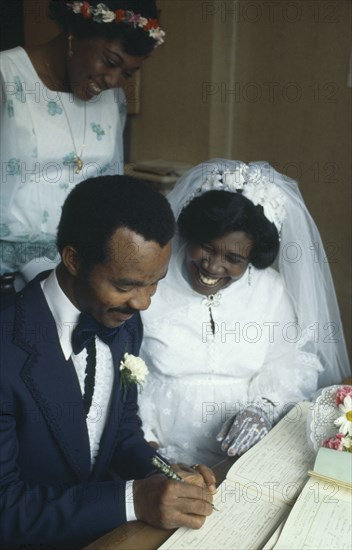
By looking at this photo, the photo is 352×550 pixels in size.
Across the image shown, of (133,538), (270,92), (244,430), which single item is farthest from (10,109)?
(270,92)

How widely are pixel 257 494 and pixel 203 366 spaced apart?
0.75 m

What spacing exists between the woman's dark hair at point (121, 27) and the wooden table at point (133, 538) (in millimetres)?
1574

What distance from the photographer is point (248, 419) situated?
176cm

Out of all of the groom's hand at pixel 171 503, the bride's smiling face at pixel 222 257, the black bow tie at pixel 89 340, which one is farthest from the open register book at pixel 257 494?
the bride's smiling face at pixel 222 257

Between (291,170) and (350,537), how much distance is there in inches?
96.7

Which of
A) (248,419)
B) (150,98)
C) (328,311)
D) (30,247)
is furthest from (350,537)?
(150,98)

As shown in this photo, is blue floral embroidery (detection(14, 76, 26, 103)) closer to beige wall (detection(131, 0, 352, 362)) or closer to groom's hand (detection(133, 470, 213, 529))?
groom's hand (detection(133, 470, 213, 529))

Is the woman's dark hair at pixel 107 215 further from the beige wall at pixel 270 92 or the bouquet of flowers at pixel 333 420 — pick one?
the beige wall at pixel 270 92

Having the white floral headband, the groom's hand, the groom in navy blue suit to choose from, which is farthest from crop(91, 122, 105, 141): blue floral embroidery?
the groom's hand

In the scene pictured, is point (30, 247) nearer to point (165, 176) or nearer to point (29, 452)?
point (29, 452)

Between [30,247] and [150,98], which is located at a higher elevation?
[150,98]

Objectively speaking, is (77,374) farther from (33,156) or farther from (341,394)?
(33,156)

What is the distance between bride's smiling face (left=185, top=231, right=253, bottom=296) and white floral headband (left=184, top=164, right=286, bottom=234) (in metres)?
0.14

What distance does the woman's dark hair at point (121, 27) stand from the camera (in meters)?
1.93
